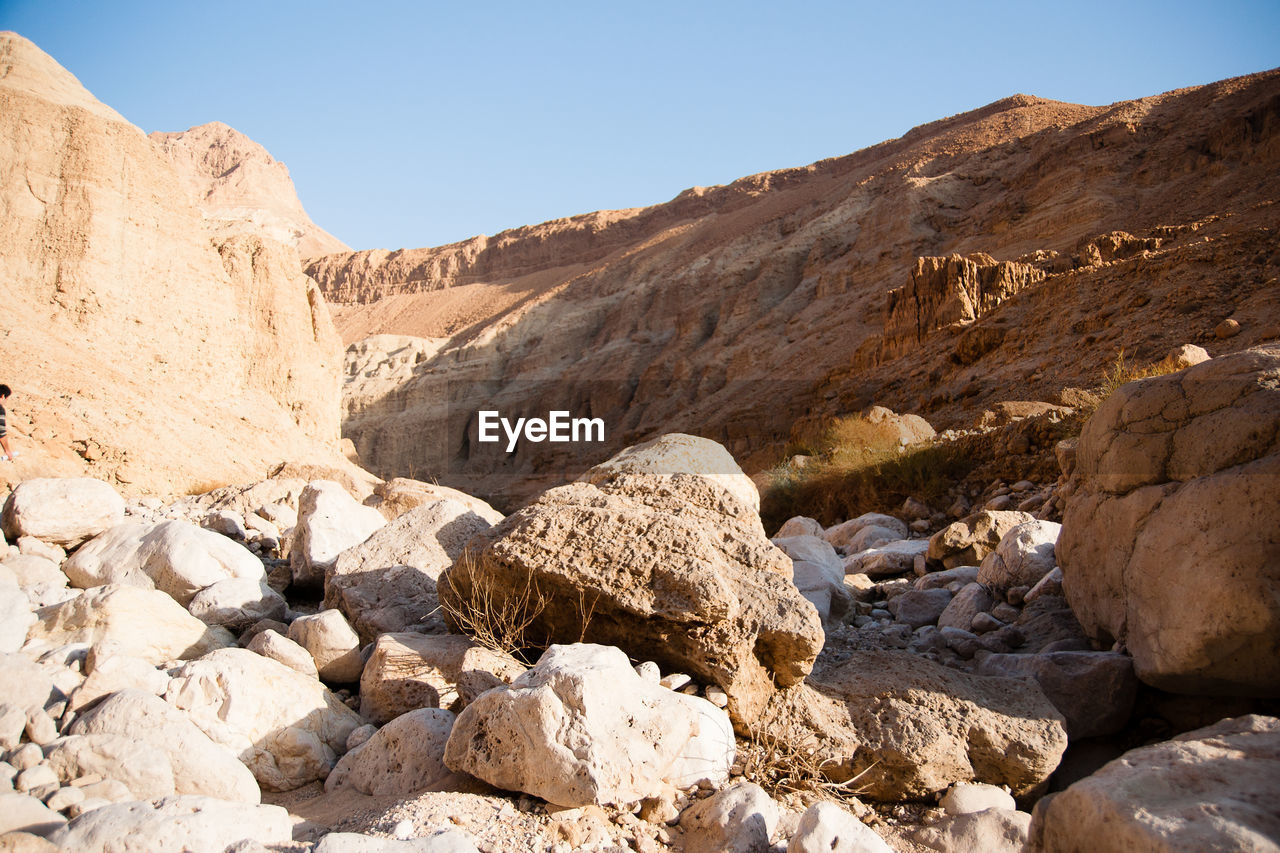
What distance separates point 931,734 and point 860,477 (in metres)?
8.82

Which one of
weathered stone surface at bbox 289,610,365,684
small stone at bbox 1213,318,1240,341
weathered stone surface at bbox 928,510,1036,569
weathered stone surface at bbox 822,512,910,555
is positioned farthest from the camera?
small stone at bbox 1213,318,1240,341

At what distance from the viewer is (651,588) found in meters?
3.15

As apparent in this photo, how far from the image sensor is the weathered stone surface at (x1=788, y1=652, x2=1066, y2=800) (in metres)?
2.99

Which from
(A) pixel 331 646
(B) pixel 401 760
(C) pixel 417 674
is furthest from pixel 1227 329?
(B) pixel 401 760

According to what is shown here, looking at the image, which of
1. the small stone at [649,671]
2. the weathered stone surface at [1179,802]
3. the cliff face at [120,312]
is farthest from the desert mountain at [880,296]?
→ the small stone at [649,671]

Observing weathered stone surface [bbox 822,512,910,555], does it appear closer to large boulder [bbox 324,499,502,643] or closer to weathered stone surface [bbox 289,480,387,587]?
large boulder [bbox 324,499,502,643]

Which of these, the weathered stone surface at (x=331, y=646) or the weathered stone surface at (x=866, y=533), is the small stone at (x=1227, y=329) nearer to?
the weathered stone surface at (x=866, y=533)

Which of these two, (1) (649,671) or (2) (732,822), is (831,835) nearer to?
(2) (732,822)

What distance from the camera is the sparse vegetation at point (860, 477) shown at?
34.4ft

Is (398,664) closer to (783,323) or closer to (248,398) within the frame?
(248,398)

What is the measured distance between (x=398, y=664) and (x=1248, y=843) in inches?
114

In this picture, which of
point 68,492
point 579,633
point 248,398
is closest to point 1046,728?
point 579,633

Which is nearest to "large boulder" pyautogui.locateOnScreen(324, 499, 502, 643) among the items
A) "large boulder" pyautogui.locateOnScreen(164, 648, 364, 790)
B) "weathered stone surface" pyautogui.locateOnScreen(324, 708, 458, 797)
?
"large boulder" pyautogui.locateOnScreen(164, 648, 364, 790)

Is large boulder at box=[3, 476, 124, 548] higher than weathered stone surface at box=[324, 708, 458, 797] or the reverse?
higher
